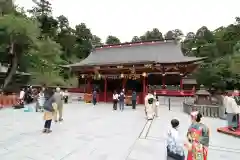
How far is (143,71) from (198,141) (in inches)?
635

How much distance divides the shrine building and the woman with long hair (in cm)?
1487

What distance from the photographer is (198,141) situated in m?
4.39

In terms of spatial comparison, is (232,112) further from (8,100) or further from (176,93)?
(8,100)

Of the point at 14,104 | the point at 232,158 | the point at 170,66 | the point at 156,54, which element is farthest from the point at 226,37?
the point at 232,158

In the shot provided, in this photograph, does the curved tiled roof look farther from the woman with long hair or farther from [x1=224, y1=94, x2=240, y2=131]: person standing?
the woman with long hair

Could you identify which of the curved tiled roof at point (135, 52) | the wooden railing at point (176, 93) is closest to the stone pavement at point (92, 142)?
the wooden railing at point (176, 93)

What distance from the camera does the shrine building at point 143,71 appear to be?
65.6ft

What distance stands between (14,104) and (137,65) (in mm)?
10257

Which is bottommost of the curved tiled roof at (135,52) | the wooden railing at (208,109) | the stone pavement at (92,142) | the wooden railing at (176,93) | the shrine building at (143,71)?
the stone pavement at (92,142)

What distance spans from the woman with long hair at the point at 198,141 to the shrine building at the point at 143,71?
14.9 metres

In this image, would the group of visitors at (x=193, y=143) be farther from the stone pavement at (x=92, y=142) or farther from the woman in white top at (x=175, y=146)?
the stone pavement at (x=92, y=142)

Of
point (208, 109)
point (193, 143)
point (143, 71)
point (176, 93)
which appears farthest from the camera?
point (143, 71)

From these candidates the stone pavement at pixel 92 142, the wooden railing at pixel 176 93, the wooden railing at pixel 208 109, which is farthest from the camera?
the wooden railing at pixel 176 93

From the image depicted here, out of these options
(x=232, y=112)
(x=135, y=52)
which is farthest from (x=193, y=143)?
(x=135, y=52)
